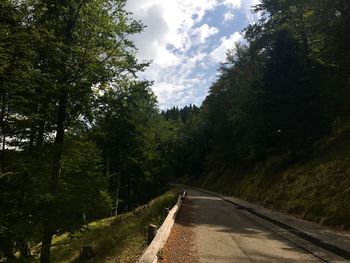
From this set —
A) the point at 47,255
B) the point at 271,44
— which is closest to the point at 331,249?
the point at 47,255

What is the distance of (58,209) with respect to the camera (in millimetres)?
18188

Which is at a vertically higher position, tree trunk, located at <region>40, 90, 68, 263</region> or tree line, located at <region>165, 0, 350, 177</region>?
tree line, located at <region>165, 0, 350, 177</region>

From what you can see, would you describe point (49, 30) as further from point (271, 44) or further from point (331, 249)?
point (271, 44)

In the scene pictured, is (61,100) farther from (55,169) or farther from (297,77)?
(297,77)

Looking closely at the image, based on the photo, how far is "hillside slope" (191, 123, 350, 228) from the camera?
22.3 m

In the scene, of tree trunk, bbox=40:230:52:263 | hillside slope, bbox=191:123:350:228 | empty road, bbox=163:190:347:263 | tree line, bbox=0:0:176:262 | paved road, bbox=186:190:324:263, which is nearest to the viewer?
empty road, bbox=163:190:347:263

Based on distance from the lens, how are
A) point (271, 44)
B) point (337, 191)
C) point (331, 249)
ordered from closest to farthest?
point (331, 249)
point (337, 191)
point (271, 44)

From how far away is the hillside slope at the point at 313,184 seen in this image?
22.3 m

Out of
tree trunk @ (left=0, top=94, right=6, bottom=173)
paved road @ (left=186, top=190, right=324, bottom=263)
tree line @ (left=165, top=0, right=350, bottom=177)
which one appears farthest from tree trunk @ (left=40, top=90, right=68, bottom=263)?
tree line @ (left=165, top=0, right=350, bottom=177)

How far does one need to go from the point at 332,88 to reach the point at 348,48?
795 cm

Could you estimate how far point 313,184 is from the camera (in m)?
27.2

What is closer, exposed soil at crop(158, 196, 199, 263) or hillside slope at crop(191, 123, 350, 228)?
exposed soil at crop(158, 196, 199, 263)

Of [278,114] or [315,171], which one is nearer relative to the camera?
[315,171]

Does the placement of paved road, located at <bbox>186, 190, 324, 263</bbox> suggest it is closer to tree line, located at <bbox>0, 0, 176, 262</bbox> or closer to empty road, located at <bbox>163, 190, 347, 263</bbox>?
empty road, located at <bbox>163, 190, 347, 263</bbox>
